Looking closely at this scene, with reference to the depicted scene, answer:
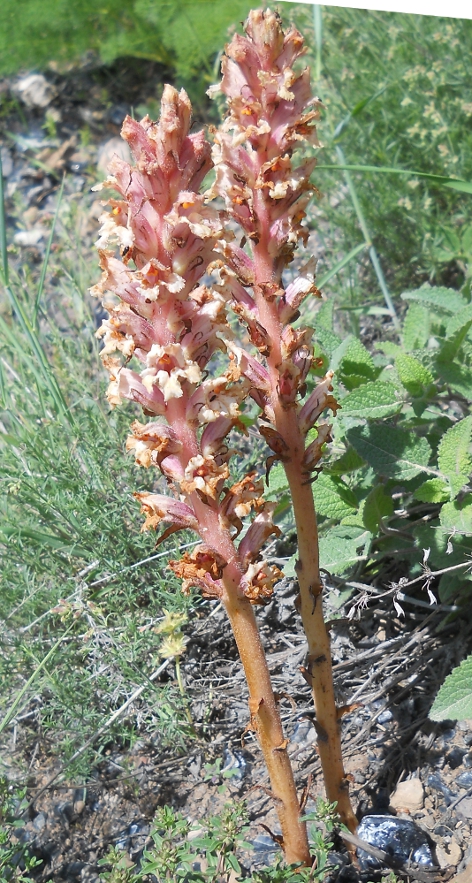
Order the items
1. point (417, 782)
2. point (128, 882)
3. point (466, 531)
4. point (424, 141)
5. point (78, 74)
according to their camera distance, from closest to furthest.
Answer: point (128, 882) → point (466, 531) → point (417, 782) → point (424, 141) → point (78, 74)

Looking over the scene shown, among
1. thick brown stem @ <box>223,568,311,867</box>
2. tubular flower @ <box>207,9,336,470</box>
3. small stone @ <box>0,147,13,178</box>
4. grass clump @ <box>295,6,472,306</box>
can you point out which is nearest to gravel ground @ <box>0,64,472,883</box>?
thick brown stem @ <box>223,568,311,867</box>

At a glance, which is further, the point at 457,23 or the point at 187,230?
the point at 457,23

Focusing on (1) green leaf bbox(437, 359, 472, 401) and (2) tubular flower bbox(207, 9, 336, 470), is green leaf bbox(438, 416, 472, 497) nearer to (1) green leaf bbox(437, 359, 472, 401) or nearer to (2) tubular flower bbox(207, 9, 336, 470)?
(1) green leaf bbox(437, 359, 472, 401)

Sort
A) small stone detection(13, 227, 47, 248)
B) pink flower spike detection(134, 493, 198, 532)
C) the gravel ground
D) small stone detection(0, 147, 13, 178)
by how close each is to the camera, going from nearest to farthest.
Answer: pink flower spike detection(134, 493, 198, 532) < the gravel ground < small stone detection(13, 227, 47, 248) < small stone detection(0, 147, 13, 178)

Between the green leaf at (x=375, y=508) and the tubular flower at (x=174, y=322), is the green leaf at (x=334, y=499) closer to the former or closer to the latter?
the green leaf at (x=375, y=508)

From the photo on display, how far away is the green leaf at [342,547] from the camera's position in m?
1.85

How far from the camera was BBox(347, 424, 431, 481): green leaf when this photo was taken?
178 cm

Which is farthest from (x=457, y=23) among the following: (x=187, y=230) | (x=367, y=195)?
(x=187, y=230)

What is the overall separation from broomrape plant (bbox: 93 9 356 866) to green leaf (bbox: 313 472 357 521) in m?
0.59

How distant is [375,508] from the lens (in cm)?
172

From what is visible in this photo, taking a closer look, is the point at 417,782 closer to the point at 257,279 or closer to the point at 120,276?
the point at 257,279

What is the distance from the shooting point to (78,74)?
536 centimetres

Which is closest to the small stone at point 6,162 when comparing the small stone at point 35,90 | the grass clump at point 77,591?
the small stone at point 35,90

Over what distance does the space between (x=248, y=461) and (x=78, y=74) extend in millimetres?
4176
